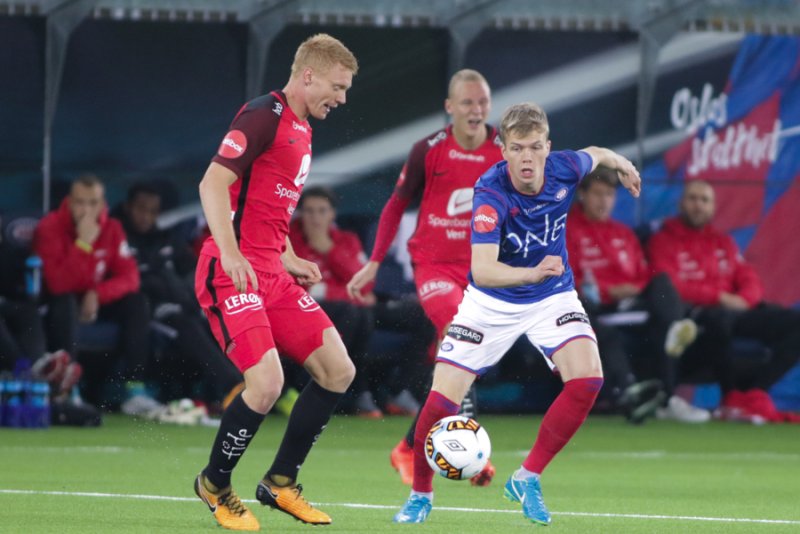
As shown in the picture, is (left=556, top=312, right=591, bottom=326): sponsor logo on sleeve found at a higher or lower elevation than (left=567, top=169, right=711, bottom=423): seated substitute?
Answer: higher

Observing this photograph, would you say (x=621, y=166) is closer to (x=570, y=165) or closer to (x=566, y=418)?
(x=570, y=165)

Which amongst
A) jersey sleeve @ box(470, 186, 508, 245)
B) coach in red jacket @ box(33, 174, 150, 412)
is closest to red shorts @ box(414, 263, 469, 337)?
jersey sleeve @ box(470, 186, 508, 245)

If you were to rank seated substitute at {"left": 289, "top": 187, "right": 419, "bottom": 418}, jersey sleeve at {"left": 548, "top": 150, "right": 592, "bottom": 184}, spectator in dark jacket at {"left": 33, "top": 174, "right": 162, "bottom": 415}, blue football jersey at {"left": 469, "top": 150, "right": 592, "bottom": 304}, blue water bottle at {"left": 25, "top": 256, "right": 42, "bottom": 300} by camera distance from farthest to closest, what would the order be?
1. seated substitute at {"left": 289, "top": 187, "right": 419, "bottom": 418}
2. spectator in dark jacket at {"left": 33, "top": 174, "right": 162, "bottom": 415}
3. blue water bottle at {"left": 25, "top": 256, "right": 42, "bottom": 300}
4. jersey sleeve at {"left": 548, "top": 150, "right": 592, "bottom": 184}
5. blue football jersey at {"left": 469, "top": 150, "right": 592, "bottom": 304}

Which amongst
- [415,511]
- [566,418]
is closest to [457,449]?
[415,511]

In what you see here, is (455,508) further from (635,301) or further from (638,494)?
(635,301)

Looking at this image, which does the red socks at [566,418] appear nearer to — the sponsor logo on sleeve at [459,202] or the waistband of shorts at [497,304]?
the waistband of shorts at [497,304]

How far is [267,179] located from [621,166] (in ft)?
5.37

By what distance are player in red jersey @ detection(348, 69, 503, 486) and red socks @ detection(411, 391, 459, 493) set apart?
1.89 meters

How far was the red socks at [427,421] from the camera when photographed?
7139 mm

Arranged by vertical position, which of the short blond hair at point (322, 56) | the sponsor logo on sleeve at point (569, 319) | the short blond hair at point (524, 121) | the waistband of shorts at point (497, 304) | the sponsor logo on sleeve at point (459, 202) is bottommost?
the sponsor logo on sleeve at point (569, 319)

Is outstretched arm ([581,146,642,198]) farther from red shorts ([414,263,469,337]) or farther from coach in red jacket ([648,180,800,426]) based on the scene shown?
coach in red jacket ([648,180,800,426])

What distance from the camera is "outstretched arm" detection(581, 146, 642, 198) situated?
7.54 m

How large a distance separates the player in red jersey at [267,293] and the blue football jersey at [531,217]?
77cm

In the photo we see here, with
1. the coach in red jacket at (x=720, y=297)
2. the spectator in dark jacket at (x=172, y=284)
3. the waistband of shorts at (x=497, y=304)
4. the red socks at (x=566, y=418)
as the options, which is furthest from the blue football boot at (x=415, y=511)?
the coach in red jacket at (x=720, y=297)
